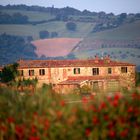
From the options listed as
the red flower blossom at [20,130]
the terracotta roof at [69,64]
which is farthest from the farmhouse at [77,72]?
the red flower blossom at [20,130]

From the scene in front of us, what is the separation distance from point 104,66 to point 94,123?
52.1 metres

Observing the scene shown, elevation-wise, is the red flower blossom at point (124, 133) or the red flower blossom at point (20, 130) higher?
the red flower blossom at point (124, 133)

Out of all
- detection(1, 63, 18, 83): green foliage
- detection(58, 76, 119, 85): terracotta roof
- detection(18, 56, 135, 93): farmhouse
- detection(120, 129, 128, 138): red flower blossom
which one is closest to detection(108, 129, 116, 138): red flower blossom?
detection(120, 129, 128, 138): red flower blossom

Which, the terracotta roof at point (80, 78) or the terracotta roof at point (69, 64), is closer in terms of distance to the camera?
the terracotta roof at point (80, 78)

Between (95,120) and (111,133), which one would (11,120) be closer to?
(95,120)

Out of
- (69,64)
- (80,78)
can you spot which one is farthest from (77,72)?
(69,64)

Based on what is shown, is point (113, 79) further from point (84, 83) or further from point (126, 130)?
point (126, 130)

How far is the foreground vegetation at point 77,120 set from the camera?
43.9ft

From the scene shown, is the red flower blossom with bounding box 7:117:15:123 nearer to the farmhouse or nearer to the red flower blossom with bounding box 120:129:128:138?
the red flower blossom with bounding box 120:129:128:138

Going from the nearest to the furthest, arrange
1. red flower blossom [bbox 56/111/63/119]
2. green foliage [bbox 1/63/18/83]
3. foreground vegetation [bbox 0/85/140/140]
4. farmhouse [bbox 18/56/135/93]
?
foreground vegetation [bbox 0/85/140/140] → red flower blossom [bbox 56/111/63/119] → green foliage [bbox 1/63/18/83] → farmhouse [bbox 18/56/135/93]

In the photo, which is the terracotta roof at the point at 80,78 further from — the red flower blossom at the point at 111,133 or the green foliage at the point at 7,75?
the red flower blossom at the point at 111,133

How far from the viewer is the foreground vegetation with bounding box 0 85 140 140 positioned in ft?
43.9

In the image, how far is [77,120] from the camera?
13.7 m

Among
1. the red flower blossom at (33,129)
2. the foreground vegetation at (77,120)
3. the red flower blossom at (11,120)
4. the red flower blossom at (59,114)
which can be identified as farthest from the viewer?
the red flower blossom at (11,120)
